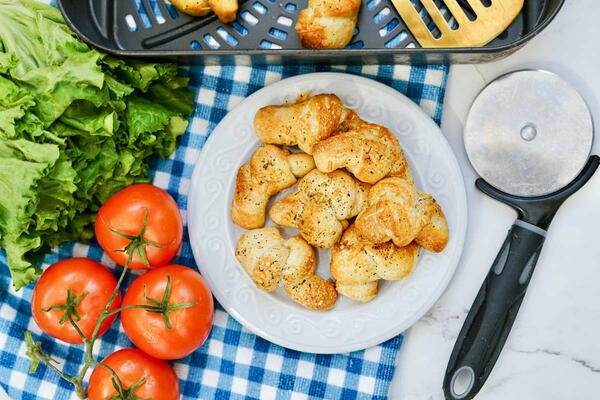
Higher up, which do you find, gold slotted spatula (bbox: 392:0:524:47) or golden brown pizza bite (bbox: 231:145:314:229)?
gold slotted spatula (bbox: 392:0:524:47)

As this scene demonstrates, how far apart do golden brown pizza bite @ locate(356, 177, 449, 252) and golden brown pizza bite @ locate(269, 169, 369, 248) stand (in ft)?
0.13

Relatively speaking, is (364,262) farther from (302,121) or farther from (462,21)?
(462,21)

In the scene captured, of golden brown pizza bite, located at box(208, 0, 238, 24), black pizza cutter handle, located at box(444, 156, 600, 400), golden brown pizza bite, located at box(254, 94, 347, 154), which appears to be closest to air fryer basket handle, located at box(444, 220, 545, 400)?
black pizza cutter handle, located at box(444, 156, 600, 400)

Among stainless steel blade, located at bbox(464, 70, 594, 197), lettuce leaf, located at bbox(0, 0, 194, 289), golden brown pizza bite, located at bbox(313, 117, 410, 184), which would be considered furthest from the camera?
stainless steel blade, located at bbox(464, 70, 594, 197)

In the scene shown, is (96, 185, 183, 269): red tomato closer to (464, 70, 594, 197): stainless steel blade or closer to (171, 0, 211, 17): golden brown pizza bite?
(171, 0, 211, 17): golden brown pizza bite

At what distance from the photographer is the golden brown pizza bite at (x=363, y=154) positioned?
126 cm

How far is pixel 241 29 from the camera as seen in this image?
1.35 metres

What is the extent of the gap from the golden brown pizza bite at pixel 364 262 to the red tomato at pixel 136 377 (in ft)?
1.36

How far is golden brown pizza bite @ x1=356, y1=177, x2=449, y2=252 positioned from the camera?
→ 4.03 ft

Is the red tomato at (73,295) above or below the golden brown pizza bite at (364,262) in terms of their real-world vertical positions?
below

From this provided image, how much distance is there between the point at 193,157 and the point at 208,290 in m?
0.31

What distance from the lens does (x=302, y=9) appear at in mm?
1343

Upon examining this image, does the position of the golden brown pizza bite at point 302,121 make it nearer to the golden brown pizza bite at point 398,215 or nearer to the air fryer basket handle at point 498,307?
the golden brown pizza bite at point 398,215

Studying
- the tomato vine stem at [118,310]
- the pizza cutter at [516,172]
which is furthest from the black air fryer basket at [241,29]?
the tomato vine stem at [118,310]
